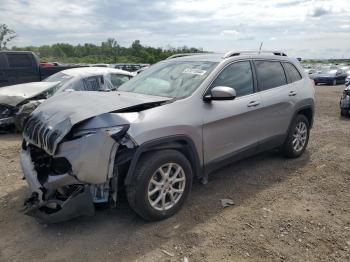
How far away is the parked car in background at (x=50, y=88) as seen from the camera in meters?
8.03

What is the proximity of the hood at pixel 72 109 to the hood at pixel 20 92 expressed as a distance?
400 cm

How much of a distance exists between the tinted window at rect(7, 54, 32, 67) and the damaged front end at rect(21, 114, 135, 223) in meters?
7.52

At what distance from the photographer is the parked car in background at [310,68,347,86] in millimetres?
28750

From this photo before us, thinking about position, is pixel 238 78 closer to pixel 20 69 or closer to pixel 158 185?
pixel 158 185

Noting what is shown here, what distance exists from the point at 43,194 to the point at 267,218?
2422 millimetres

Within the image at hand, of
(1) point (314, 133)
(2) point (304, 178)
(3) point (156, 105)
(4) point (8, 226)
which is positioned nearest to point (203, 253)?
(3) point (156, 105)

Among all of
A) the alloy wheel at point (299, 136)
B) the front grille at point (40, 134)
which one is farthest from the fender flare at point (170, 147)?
the alloy wheel at point (299, 136)

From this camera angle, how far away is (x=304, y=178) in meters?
5.31

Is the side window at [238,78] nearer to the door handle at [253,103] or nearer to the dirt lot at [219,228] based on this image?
the door handle at [253,103]

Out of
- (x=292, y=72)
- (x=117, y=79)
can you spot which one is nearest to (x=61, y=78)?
(x=117, y=79)

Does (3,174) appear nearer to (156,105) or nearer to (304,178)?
(156,105)

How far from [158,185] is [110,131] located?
0.82 m

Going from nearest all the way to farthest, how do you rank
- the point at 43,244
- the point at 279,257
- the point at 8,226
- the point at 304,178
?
1. the point at 279,257
2. the point at 43,244
3. the point at 8,226
4. the point at 304,178

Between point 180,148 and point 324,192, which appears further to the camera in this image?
point 324,192
